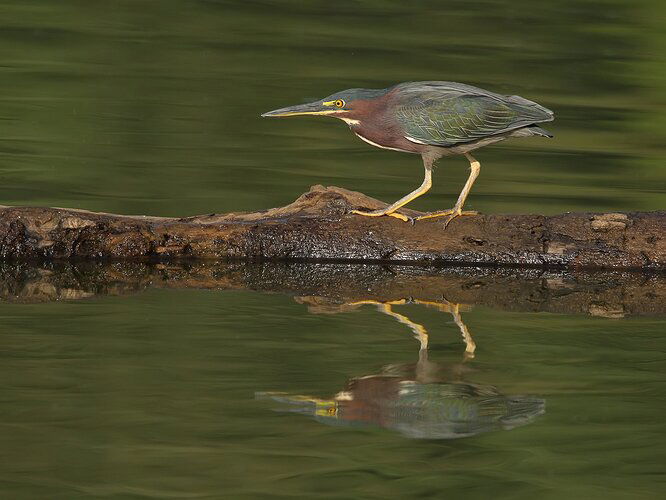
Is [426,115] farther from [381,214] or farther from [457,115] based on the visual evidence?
[381,214]

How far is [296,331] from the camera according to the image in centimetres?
759

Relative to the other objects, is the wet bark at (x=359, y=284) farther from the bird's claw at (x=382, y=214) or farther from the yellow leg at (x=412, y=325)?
the bird's claw at (x=382, y=214)

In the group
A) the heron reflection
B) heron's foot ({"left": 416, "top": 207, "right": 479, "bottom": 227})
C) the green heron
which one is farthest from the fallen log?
the heron reflection

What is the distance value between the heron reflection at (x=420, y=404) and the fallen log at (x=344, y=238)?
2.05 m

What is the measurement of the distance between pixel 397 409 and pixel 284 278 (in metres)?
2.50

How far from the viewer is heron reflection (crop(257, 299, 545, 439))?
618 cm

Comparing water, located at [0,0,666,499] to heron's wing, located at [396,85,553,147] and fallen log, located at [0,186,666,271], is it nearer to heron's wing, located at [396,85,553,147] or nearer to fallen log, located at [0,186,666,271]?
fallen log, located at [0,186,666,271]

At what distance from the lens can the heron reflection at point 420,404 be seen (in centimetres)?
618

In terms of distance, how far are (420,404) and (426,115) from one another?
2944 millimetres

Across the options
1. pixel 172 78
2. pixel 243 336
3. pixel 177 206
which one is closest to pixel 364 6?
pixel 172 78

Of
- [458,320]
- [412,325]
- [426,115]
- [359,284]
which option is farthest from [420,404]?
[426,115]

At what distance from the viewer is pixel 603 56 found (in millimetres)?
18875

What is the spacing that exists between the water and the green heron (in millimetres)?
713

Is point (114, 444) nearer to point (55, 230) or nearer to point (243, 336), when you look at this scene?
point (243, 336)
